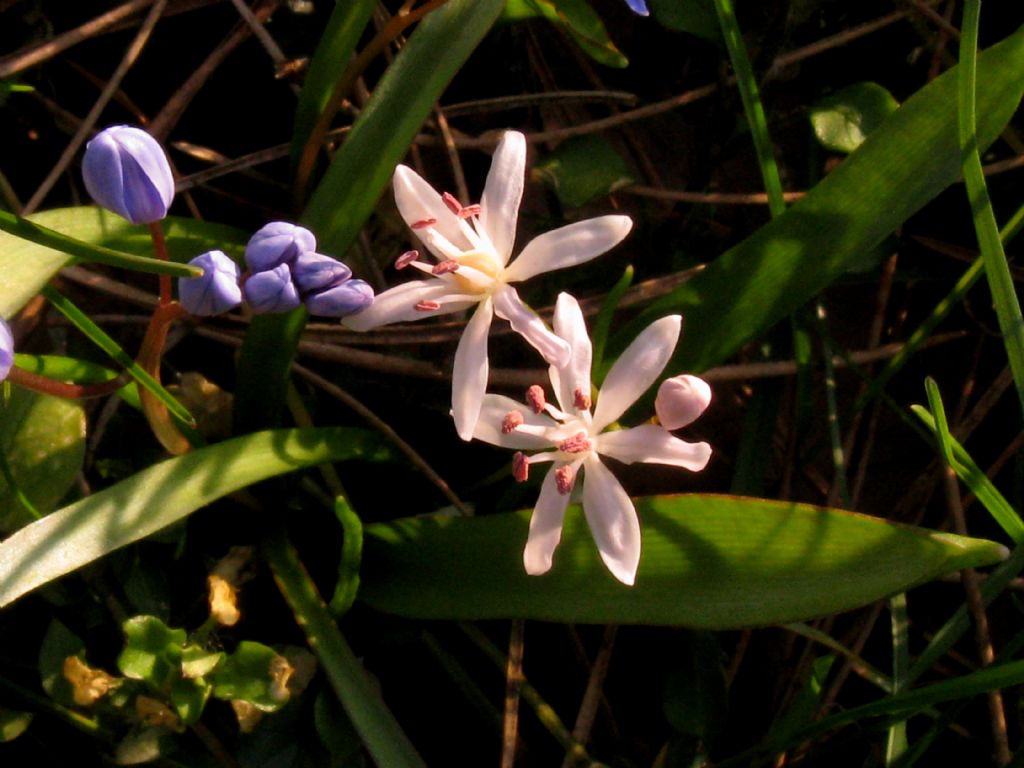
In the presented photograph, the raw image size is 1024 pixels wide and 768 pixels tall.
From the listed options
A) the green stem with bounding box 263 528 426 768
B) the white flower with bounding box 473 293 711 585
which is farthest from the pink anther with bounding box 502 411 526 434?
the green stem with bounding box 263 528 426 768

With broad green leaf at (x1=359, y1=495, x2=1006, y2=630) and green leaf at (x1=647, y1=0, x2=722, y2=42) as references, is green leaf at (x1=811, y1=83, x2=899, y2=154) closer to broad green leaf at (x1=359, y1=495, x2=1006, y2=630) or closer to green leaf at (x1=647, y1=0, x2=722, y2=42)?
green leaf at (x1=647, y1=0, x2=722, y2=42)

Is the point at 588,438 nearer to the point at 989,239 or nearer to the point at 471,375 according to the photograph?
the point at 471,375

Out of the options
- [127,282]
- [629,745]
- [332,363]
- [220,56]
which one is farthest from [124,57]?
[629,745]

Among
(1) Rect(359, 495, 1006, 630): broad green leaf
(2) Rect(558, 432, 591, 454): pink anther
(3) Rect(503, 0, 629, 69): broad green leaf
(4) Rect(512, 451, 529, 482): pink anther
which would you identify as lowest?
(1) Rect(359, 495, 1006, 630): broad green leaf

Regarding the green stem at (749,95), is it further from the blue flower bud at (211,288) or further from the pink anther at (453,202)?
the blue flower bud at (211,288)

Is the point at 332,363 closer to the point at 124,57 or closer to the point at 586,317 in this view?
the point at 586,317

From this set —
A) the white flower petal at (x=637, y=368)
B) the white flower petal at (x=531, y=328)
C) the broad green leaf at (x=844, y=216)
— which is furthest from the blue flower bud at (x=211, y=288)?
the broad green leaf at (x=844, y=216)
